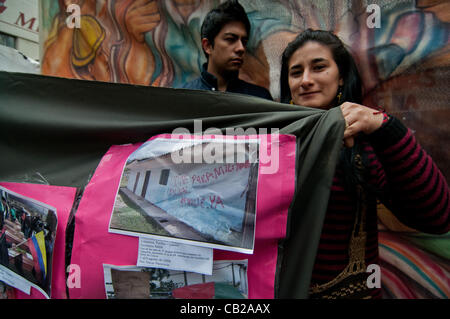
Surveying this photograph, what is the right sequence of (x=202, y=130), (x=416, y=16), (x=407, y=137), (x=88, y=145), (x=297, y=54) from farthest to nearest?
(x=416, y=16) < (x=297, y=54) < (x=88, y=145) < (x=202, y=130) < (x=407, y=137)

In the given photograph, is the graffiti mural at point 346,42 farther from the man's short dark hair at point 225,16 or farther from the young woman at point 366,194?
the young woman at point 366,194

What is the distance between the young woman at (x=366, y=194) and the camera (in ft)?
2.81

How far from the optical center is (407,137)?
0.87 meters

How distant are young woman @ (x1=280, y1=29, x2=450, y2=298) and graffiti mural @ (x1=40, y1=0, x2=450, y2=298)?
23.6 inches

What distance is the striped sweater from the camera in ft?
2.81

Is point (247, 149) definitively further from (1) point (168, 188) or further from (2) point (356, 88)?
(2) point (356, 88)

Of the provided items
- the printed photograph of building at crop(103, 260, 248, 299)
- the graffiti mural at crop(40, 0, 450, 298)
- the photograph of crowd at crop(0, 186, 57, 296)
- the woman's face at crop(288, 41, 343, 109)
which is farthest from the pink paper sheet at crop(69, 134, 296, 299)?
the graffiti mural at crop(40, 0, 450, 298)

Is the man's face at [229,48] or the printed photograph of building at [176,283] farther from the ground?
the man's face at [229,48]

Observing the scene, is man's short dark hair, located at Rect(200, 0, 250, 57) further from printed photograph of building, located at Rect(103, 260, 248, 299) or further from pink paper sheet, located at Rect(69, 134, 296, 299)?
printed photograph of building, located at Rect(103, 260, 248, 299)

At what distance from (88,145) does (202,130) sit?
1.47 ft

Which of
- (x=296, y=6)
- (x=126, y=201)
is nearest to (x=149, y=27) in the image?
(x=296, y=6)

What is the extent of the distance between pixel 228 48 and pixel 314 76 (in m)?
0.73

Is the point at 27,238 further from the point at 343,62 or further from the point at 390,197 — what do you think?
the point at 343,62

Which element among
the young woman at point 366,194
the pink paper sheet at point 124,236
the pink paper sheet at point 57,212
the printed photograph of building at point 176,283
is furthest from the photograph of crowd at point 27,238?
the young woman at point 366,194
